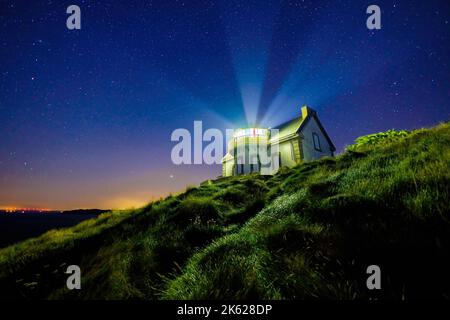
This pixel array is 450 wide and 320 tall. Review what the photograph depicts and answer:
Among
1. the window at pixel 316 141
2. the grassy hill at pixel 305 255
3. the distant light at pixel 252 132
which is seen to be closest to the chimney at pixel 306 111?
the window at pixel 316 141

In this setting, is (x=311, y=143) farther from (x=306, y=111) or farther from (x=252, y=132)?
(x=252, y=132)

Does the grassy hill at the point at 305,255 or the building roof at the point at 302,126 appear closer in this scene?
the grassy hill at the point at 305,255

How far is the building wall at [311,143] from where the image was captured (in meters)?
20.9

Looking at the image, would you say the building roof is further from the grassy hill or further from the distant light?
the grassy hill

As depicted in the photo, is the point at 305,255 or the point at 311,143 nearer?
the point at 305,255

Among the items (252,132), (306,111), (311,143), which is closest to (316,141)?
(311,143)

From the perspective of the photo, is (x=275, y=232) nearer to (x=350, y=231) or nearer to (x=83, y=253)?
(x=350, y=231)

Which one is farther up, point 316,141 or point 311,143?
point 316,141

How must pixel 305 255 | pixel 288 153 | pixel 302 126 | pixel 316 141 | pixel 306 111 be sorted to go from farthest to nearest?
1. pixel 306 111
2. pixel 316 141
3. pixel 302 126
4. pixel 288 153
5. pixel 305 255

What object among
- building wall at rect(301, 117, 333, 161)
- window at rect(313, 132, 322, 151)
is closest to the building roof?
building wall at rect(301, 117, 333, 161)

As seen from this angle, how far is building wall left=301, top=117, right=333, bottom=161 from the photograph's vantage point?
2088cm

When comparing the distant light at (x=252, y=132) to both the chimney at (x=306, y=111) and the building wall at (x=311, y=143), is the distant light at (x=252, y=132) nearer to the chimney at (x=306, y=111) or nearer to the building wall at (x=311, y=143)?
the chimney at (x=306, y=111)

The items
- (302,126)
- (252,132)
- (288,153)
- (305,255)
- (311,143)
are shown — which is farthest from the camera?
(252,132)

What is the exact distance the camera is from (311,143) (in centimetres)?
2195
